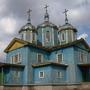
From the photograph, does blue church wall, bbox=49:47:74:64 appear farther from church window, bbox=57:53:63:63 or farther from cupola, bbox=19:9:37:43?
cupola, bbox=19:9:37:43

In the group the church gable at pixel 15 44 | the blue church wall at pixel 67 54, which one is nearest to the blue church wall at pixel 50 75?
the blue church wall at pixel 67 54

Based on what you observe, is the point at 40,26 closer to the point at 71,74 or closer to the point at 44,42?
the point at 44,42

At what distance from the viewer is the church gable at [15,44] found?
30.5 m

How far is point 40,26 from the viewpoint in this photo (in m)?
37.0

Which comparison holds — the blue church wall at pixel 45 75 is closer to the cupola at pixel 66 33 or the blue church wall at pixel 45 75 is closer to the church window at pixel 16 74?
the church window at pixel 16 74

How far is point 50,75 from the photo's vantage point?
27.1 meters

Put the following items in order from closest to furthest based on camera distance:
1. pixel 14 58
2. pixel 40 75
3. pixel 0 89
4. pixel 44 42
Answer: pixel 0 89, pixel 40 75, pixel 14 58, pixel 44 42

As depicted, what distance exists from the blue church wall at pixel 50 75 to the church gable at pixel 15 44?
438 cm

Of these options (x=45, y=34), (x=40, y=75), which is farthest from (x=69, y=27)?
(x=40, y=75)

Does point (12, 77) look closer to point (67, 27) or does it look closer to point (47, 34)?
point (47, 34)

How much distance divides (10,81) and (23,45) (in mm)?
5548

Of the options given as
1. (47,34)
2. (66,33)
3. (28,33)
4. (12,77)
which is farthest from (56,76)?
(28,33)

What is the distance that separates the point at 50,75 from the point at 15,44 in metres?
8.25

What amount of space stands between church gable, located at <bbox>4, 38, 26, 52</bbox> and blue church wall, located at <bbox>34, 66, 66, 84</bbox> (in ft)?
14.4
